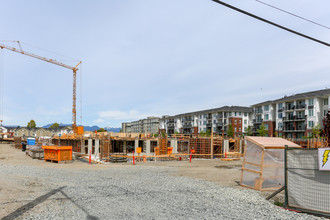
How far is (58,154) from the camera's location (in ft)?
83.9

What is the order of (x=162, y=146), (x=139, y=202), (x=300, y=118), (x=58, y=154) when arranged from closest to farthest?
(x=139, y=202), (x=58, y=154), (x=162, y=146), (x=300, y=118)

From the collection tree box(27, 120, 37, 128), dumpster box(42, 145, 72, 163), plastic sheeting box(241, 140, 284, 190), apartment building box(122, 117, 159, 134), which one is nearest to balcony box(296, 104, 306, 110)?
plastic sheeting box(241, 140, 284, 190)

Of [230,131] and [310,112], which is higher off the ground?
[310,112]

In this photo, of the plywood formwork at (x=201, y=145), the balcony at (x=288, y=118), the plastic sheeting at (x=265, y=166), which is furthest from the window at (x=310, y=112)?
the plastic sheeting at (x=265, y=166)

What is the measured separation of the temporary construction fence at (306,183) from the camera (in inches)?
316

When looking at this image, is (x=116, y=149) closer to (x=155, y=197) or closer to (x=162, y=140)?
(x=162, y=140)

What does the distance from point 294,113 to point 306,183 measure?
63.8 metres

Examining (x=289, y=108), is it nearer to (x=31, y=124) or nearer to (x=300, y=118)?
(x=300, y=118)

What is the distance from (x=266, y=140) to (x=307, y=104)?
57498 mm

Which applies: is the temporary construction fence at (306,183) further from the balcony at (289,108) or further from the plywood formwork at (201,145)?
the balcony at (289,108)

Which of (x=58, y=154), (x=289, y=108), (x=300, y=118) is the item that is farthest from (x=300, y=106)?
(x=58, y=154)

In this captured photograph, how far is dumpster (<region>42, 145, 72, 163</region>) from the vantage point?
25.6m

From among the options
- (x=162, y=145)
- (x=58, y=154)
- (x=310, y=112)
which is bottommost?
(x=162, y=145)

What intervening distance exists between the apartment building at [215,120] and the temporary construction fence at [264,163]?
62177mm
